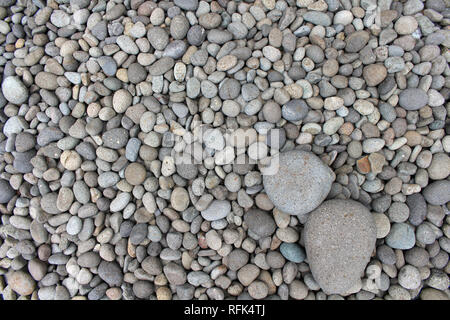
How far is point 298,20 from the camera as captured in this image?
5.41ft

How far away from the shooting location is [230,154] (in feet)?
5.07

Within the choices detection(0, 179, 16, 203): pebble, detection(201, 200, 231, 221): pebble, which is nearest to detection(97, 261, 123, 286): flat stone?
detection(201, 200, 231, 221): pebble

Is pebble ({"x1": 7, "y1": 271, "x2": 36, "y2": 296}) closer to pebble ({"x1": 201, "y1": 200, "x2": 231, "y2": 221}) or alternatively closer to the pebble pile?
the pebble pile

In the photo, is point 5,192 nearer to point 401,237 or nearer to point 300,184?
point 300,184

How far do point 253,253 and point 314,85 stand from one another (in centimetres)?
93

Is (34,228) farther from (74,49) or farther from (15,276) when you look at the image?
(74,49)

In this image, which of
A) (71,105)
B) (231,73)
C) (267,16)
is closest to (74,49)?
(71,105)

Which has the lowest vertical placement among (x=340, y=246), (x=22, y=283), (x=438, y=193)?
(x=22, y=283)

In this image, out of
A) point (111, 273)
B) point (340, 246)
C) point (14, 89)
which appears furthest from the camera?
point (14, 89)

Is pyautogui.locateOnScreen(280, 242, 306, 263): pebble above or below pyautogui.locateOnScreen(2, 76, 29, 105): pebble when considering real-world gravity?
below

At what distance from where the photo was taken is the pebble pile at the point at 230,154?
151 cm

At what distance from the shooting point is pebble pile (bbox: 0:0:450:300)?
151cm

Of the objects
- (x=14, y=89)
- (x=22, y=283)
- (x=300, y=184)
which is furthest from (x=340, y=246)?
(x=14, y=89)

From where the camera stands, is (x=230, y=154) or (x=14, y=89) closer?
(x=230, y=154)
